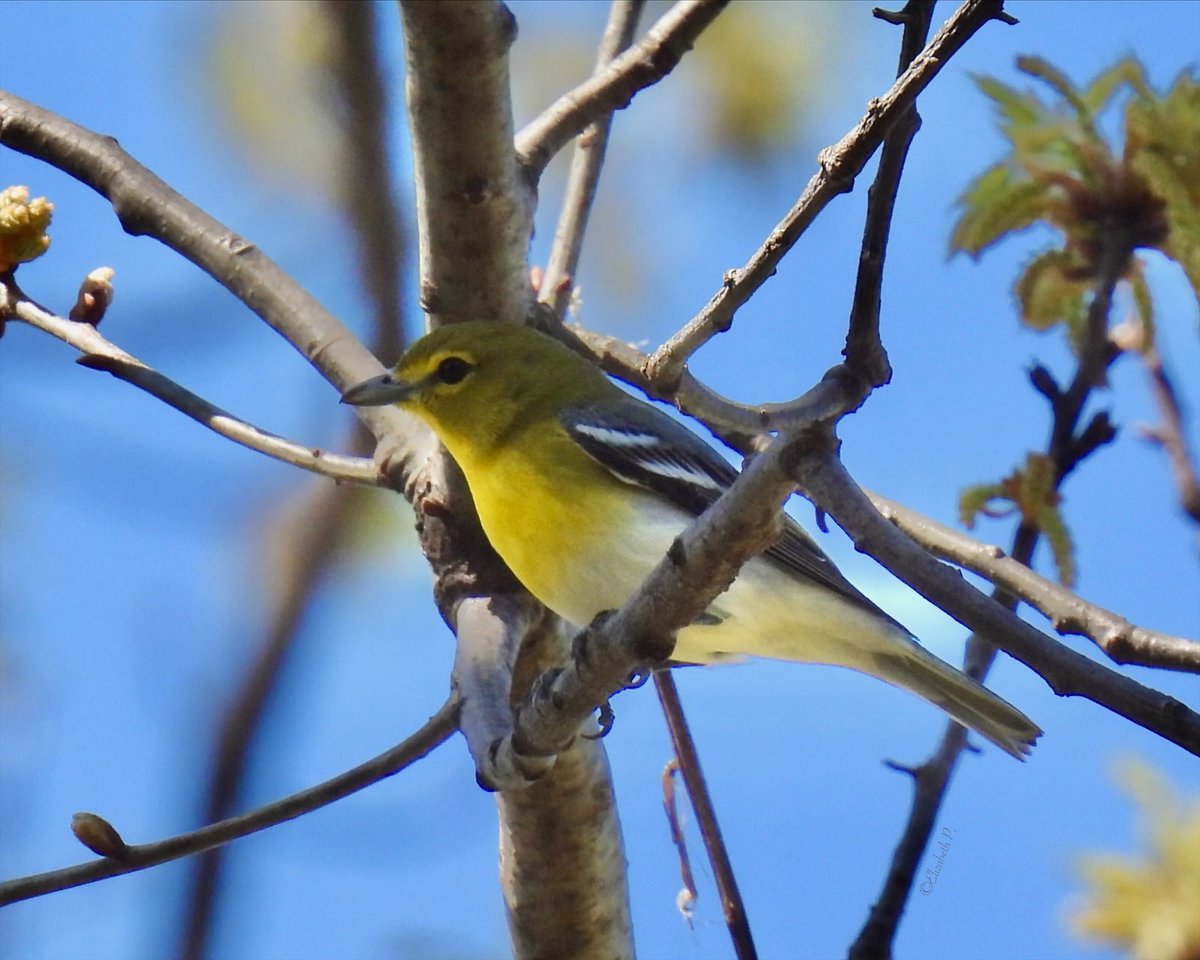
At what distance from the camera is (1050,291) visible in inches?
106

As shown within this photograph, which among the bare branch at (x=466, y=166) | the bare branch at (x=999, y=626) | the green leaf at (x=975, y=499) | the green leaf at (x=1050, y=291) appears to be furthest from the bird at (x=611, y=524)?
the bare branch at (x=999, y=626)

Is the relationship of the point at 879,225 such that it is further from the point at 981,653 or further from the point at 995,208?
the point at 995,208

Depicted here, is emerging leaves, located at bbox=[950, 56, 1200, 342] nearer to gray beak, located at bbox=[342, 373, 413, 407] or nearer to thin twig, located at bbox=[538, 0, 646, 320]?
thin twig, located at bbox=[538, 0, 646, 320]

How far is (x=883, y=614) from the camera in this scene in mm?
3264

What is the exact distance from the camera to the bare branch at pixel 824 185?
1311 mm

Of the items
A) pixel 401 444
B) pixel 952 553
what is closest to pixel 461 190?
pixel 401 444

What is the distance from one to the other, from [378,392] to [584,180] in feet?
2.71

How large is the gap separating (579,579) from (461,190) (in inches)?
33.1

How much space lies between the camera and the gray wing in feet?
10.7

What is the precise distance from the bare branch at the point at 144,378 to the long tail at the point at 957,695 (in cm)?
135

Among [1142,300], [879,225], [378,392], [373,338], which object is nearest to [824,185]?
[879,225]

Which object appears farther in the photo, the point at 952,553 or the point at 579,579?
the point at 579,579

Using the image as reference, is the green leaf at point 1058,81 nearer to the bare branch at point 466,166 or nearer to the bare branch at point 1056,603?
the bare branch at point 1056,603

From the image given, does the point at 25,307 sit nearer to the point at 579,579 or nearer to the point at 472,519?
the point at 472,519
